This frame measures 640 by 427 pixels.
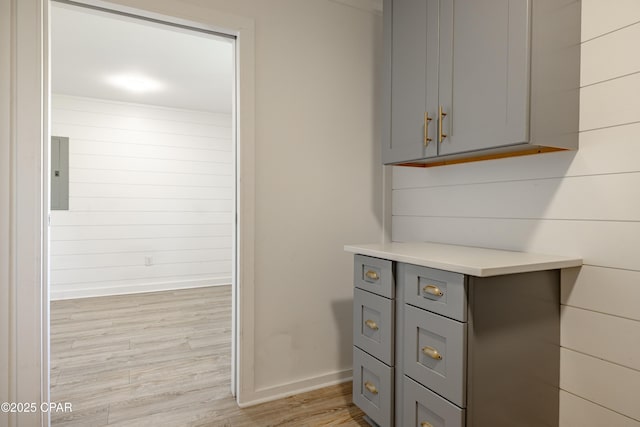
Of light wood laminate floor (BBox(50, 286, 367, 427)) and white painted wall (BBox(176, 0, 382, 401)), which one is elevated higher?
white painted wall (BBox(176, 0, 382, 401))

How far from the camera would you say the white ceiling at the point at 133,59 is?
276 centimetres

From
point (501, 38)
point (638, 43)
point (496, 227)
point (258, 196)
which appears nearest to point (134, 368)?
point (258, 196)

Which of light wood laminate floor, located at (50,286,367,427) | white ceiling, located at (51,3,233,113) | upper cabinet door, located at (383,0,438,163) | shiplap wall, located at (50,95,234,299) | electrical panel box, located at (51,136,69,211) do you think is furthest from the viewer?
shiplap wall, located at (50,95,234,299)

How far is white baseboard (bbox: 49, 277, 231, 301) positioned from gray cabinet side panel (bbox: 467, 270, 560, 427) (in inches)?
179

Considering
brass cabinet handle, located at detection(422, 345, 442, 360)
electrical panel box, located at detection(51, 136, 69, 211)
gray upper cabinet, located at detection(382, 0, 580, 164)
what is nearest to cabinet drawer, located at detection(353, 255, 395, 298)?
brass cabinet handle, located at detection(422, 345, 442, 360)

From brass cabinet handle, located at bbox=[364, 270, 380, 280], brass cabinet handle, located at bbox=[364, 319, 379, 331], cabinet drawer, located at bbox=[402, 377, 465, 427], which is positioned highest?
brass cabinet handle, located at bbox=[364, 270, 380, 280]

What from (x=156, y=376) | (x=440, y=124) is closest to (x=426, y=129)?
(x=440, y=124)

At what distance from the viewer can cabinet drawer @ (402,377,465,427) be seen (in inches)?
50.7

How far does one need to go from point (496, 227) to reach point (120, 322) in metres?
3.44

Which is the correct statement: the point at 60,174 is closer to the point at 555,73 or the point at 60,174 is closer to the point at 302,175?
the point at 302,175

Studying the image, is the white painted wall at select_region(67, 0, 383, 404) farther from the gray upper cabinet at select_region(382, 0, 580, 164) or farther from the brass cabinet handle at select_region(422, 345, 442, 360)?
the brass cabinet handle at select_region(422, 345, 442, 360)

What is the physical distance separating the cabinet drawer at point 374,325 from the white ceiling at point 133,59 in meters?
1.62

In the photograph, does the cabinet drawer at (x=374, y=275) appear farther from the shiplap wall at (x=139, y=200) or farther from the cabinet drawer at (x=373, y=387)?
the shiplap wall at (x=139, y=200)

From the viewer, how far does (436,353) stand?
1371 millimetres
